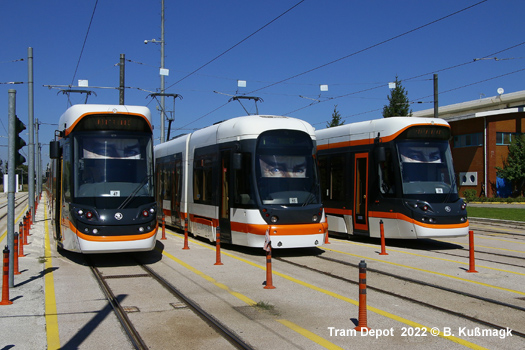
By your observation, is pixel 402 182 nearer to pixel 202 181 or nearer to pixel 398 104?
pixel 202 181

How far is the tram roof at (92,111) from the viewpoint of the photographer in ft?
41.2

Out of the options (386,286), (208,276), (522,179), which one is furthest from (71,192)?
(522,179)

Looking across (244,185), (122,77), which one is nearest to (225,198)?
(244,185)

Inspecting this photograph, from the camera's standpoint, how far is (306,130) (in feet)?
47.8

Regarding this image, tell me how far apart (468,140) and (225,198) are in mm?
37182

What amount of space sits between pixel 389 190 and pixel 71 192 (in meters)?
8.35

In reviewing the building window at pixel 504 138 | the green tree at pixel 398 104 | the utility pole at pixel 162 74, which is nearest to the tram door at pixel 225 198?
the utility pole at pixel 162 74

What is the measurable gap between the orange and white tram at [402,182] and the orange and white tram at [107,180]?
6463mm

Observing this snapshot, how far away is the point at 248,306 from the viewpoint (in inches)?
334

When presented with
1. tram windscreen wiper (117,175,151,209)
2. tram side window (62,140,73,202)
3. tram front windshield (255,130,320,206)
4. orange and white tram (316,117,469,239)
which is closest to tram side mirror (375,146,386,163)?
orange and white tram (316,117,469,239)

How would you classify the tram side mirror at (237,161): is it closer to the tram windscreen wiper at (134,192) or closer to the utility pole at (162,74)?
the tram windscreen wiper at (134,192)

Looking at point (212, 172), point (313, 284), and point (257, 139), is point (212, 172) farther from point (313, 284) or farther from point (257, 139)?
point (313, 284)

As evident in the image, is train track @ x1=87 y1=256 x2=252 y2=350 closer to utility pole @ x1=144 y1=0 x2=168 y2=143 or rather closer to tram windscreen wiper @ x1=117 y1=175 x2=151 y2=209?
tram windscreen wiper @ x1=117 y1=175 x2=151 y2=209

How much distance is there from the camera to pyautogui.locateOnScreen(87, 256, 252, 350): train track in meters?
6.64
